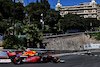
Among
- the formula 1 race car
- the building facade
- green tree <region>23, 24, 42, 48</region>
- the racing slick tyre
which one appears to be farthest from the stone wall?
the building facade

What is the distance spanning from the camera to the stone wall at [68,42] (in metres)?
50.2

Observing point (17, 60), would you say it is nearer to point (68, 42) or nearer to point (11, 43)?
point (11, 43)

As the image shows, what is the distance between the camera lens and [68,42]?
5669 centimetres

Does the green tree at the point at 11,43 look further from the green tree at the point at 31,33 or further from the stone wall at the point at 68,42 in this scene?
the stone wall at the point at 68,42

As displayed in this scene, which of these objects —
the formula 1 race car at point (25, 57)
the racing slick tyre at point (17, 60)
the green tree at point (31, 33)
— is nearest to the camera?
the racing slick tyre at point (17, 60)

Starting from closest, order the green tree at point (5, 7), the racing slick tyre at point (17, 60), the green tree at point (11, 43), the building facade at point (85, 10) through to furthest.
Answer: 1. the racing slick tyre at point (17, 60)
2. the green tree at point (11, 43)
3. the green tree at point (5, 7)
4. the building facade at point (85, 10)

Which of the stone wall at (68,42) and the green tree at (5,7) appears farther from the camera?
the green tree at (5,7)

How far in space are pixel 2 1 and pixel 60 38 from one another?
26.9m

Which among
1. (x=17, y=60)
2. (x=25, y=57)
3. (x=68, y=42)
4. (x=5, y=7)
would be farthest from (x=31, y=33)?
(x=5, y=7)

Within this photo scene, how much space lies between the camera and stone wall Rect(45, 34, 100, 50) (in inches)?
1976

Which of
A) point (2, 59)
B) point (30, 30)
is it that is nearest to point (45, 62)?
point (2, 59)

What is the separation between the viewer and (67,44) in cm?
5562

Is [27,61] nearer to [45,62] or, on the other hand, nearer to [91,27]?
[45,62]

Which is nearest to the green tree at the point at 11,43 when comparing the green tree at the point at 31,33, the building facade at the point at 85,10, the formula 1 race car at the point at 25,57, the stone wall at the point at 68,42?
the green tree at the point at 31,33
